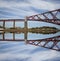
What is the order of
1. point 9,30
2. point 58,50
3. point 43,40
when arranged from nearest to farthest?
point 58,50
point 43,40
point 9,30

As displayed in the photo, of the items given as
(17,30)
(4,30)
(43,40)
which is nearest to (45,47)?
(43,40)

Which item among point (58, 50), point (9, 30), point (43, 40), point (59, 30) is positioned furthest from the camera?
point (9, 30)

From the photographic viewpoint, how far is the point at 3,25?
8.96m

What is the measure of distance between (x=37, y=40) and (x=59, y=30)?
7.33ft

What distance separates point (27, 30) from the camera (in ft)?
29.2

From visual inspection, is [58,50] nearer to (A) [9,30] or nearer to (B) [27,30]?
(B) [27,30]

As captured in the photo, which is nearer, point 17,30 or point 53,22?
point 53,22

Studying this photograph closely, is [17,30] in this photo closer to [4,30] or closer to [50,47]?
[4,30]

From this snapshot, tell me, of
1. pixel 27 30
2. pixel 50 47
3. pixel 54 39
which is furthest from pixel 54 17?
pixel 50 47

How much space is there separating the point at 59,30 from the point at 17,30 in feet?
6.66

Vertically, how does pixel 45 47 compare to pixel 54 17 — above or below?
below

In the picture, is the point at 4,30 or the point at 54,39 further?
the point at 4,30

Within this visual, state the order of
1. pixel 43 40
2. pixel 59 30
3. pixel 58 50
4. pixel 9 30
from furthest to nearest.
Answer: pixel 9 30 → pixel 59 30 → pixel 43 40 → pixel 58 50

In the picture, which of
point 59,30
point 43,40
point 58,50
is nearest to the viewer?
point 58,50
